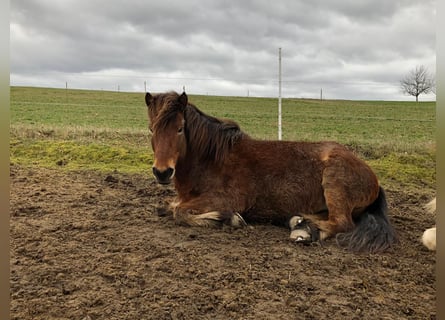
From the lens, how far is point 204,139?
5.10 metres

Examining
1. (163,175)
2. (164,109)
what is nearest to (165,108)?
(164,109)

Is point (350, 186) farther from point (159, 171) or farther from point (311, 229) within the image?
point (159, 171)

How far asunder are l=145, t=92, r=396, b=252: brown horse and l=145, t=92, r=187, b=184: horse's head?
0.01m

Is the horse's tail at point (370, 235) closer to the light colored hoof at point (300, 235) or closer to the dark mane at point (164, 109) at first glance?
the light colored hoof at point (300, 235)

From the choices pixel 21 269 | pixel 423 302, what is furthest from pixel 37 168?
pixel 423 302

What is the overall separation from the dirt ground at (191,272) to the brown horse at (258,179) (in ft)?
0.93

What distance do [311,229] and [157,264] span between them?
195 cm

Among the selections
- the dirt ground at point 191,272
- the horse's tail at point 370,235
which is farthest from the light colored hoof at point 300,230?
the horse's tail at point 370,235

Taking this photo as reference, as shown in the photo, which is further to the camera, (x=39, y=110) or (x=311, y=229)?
(x=39, y=110)

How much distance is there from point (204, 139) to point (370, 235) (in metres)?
2.41

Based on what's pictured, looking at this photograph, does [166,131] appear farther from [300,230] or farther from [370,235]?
[370,235]

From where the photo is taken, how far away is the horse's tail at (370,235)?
13.6ft

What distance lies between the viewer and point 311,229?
14.5 ft

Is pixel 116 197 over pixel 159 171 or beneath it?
beneath
